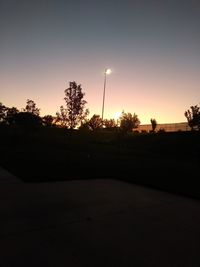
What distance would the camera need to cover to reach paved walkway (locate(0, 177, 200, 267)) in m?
4.40

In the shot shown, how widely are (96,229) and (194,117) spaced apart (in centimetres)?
4968

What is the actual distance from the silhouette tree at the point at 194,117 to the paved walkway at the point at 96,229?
41.5 metres

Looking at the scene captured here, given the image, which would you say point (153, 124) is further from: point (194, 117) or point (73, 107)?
point (73, 107)

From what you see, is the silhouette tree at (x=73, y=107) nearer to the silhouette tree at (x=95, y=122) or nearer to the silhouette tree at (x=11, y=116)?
the silhouette tree at (x=11, y=116)

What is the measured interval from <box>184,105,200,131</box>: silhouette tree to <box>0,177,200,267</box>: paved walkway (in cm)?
4151

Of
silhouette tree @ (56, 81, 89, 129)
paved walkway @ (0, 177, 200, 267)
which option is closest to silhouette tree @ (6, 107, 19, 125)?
silhouette tree @ (56, 81, 89, 129)

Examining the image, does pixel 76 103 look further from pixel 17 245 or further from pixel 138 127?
pixel 138 127

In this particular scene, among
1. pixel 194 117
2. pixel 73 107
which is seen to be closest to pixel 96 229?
pixel 73 107

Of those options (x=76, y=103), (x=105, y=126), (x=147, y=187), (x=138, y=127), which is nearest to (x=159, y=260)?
(x=147, y=187)

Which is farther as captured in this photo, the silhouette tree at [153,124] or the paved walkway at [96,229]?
the silhouette tree at [153,124]

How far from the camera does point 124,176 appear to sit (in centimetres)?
1270

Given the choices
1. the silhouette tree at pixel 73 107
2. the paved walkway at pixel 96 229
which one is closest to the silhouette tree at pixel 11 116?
the silhouette tree at pixel 73 107

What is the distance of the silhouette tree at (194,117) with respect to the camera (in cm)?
4974

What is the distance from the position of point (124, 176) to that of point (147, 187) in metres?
2.30
